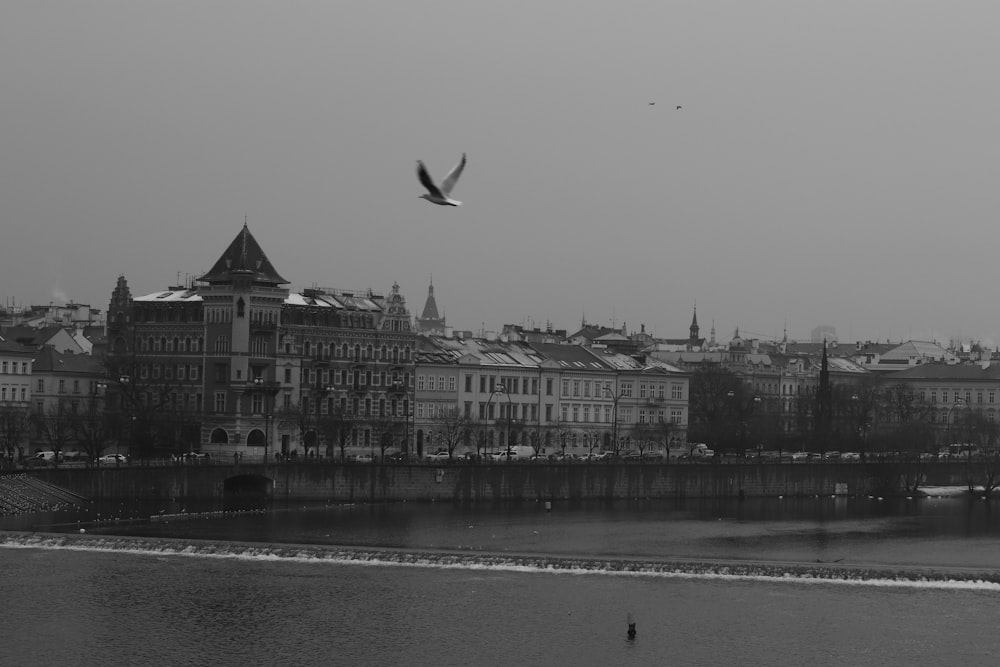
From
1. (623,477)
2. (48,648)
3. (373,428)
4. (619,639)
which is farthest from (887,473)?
(48,648)

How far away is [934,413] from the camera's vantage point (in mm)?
170000

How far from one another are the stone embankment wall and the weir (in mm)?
52

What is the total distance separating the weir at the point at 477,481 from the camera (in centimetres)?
9788

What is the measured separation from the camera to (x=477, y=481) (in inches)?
4250

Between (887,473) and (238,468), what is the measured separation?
4592 cm

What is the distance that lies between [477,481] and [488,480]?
0.67 m

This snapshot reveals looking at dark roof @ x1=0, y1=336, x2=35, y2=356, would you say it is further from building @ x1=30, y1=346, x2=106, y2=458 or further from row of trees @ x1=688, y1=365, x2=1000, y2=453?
row of trees @ x1=688, y1=365, x2=1000, y2=453

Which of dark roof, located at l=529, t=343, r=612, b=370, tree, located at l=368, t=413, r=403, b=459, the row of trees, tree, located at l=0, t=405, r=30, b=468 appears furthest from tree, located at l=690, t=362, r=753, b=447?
tree, located at l=0, t=405, r=30, b=468

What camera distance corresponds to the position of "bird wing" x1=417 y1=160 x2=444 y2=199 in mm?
35394

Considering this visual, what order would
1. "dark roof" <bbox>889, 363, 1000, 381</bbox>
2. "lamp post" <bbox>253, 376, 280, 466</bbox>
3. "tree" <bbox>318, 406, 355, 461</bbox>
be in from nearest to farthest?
"lamp post" <bbox>253, 376, 280, 466</bbox>
"tree" <bbox>318, 406, 355, 461</bbox>
"dark roof" <bbox>889, 363, 1000, 381</bbox>

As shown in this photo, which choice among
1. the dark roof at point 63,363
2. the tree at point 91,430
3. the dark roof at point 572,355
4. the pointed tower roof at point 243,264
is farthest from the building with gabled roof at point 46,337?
the dark roof at point 572,355

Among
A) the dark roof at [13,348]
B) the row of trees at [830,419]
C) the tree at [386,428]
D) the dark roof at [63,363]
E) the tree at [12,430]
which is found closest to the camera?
the tree at [12,430]

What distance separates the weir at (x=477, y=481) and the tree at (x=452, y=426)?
36.9 ft

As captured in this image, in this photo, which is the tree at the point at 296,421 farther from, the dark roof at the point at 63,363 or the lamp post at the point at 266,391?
the dark roof at the point at 63,363
